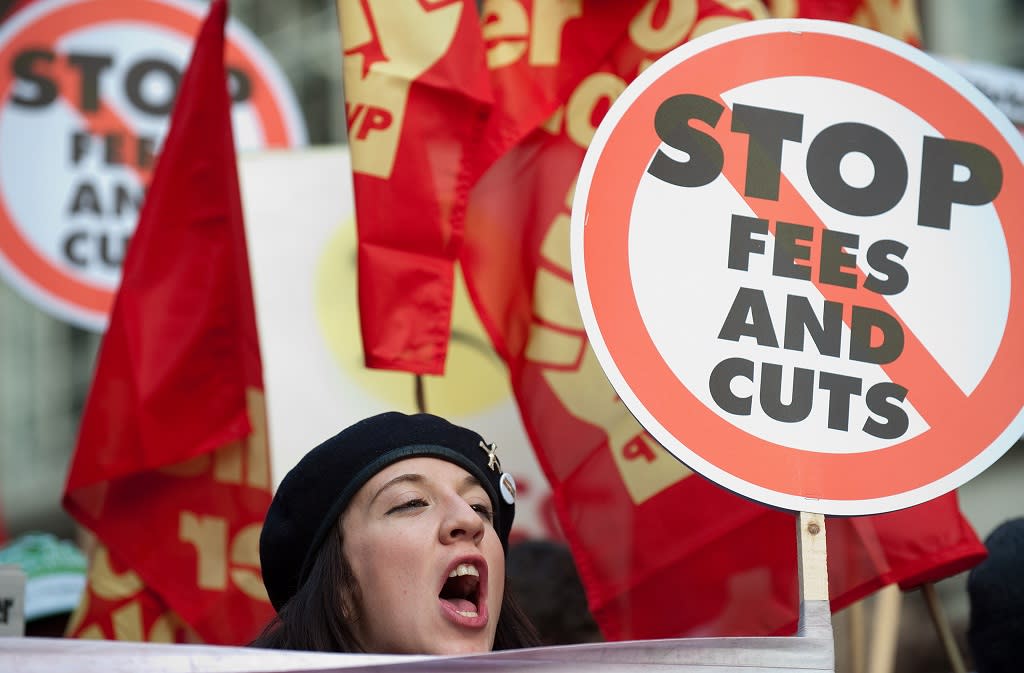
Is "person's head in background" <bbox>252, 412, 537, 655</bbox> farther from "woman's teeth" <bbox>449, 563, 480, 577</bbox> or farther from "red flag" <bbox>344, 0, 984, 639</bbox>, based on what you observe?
"red flag" <bbox>344, 0, 984, 639</bbox>

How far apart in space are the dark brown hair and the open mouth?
0.50ft

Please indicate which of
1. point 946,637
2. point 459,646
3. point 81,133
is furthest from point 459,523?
point 81,133

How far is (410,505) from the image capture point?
2199 mm

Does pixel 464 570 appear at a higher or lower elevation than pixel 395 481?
lower

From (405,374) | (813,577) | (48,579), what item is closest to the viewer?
(813,577)

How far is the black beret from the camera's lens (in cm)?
223

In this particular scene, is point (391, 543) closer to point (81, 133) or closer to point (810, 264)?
point (810, 264)

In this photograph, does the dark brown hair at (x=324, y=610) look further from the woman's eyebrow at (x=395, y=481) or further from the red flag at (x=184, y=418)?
the red flag at (x=184, y=418)

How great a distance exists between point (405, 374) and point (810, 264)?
1.85 m

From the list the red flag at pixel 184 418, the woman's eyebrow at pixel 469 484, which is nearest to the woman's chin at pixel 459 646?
the woman's eyebrow at pixel 469 484

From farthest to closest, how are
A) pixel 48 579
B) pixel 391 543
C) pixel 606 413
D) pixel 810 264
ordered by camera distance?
pixel 48 579 < pixel 606 413 < pixel 391 543 < pixel 810 264

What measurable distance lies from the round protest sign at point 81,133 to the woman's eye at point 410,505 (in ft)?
9.27

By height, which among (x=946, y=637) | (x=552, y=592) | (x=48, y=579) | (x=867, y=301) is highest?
(x=867, y=301)

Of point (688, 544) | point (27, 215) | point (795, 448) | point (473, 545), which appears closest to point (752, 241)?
point (795, 448)
